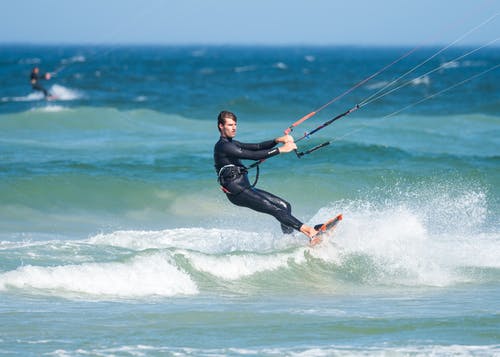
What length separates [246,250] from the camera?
9930 millimetres

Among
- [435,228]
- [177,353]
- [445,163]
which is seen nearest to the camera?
[177,353]

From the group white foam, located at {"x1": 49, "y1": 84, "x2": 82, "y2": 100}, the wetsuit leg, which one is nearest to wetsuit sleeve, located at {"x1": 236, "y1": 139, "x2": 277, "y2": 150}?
the wetsuit leg

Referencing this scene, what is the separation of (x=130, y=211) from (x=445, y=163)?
705 centimetres

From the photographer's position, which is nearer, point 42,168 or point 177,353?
point 177,353

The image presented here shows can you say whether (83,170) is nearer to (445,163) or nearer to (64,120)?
(445,163)

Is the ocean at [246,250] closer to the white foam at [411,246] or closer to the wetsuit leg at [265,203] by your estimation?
the white foam at [411,246]

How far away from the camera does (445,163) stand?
59.1 feet

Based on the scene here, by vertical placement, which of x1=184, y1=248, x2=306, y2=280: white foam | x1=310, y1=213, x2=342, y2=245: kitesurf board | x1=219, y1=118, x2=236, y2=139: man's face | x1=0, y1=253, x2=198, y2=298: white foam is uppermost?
x1=219, y1=118, x2=236, y2=139: man's face

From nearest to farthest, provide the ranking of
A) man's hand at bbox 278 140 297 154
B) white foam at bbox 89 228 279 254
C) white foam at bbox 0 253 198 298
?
white foam at bbox 0 253 198 298 < man's hand at bbox 278 140 297 154 < white foam at bbox 89 228 279 254

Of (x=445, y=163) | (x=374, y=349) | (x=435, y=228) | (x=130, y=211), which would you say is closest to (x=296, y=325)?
(x=374, y=349)

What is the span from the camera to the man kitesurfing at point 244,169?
852 centimetres

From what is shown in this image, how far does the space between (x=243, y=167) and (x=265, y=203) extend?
43cm

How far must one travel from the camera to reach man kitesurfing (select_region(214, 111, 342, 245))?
8.52m

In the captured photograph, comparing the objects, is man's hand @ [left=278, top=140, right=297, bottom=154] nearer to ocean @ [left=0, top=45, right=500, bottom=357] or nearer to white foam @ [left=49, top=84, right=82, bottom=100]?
ocean @ [left=0, top=45, right=500, bottom=357]
